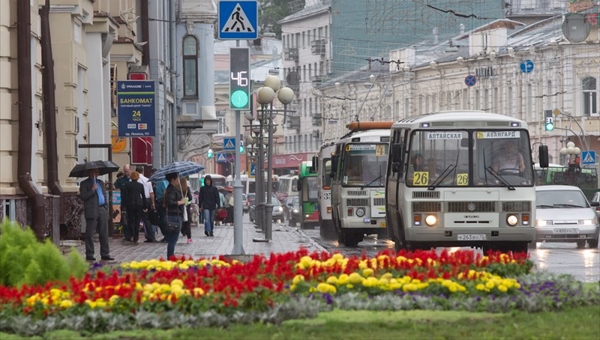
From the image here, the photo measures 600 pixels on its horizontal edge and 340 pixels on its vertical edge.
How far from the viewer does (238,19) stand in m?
24.4

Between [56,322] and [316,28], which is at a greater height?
[316,28]

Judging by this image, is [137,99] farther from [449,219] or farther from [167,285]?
[167,285]

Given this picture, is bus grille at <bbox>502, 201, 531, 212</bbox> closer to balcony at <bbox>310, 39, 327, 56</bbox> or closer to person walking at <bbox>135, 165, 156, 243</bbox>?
person walking at <bbox>135, 165, 156, 243</bbox>

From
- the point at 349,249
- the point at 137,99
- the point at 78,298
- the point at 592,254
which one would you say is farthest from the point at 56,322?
the point at 137,99

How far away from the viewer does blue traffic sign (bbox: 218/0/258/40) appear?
2427 centimetres

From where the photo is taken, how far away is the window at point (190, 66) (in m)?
67.2

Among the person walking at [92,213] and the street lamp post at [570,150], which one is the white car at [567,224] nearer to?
the person walking at [92,213]

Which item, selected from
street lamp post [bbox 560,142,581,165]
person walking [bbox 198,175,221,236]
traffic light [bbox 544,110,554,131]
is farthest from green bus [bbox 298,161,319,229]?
street lamp post [bbox 560,142,581,165]

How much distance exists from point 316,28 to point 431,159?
98996 mm

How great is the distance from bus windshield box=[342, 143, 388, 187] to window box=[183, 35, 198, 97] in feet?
104

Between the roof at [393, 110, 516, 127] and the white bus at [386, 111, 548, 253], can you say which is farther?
the roof at [393, 110, 516, 127]

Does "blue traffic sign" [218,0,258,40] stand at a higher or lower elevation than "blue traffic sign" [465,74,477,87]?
lower

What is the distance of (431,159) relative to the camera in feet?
84.4

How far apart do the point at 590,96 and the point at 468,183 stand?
62698 millimetres
